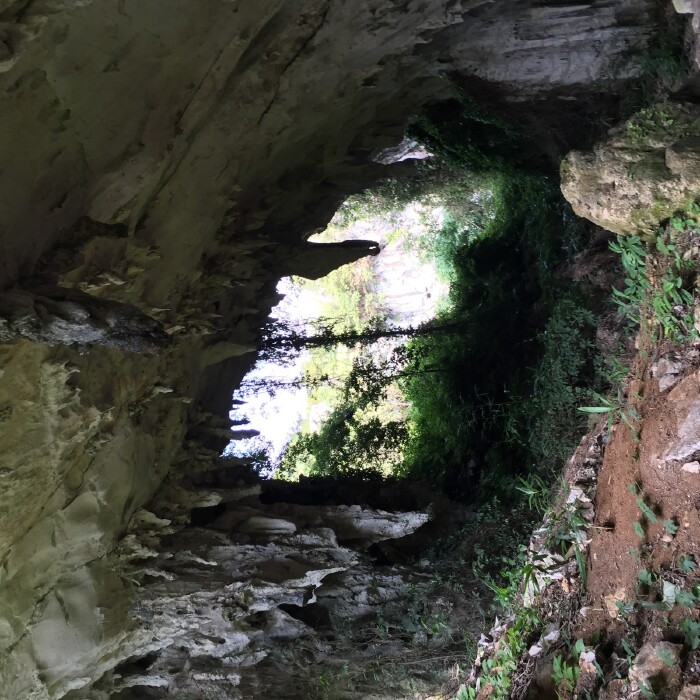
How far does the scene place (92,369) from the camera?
5.03 metres

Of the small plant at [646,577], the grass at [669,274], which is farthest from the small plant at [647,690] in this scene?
the grass at [669,274]

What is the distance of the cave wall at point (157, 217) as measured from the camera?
12.7ft

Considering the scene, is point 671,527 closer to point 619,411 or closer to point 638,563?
point 638,563

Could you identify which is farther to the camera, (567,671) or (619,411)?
(619,411)

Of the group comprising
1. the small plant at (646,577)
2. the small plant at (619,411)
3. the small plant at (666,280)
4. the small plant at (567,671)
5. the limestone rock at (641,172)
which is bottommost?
the small plant at (567,671)

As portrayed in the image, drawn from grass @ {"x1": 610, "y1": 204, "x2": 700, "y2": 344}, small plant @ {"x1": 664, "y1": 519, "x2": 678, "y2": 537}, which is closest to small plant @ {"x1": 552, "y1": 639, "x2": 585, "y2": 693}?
small plant @ {"x1": 664, "y1": 519, "x2": 678, "y2": 537}

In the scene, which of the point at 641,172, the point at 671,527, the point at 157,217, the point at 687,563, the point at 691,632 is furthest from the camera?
the point at 157,217

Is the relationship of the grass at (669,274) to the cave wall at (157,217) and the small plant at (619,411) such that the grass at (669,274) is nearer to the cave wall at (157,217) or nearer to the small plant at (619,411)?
the small plant at (619,411)

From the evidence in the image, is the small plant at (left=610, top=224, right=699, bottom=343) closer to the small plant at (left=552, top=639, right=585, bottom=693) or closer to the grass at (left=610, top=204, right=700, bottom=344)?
the grass at (left=610, top=204, right=700, bottom=344)

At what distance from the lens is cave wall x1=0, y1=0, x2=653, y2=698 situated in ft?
12.7

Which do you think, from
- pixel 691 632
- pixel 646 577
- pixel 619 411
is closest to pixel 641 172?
pixel 619 411

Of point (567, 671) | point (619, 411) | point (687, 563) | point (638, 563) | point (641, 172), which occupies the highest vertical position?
point (641, 172)

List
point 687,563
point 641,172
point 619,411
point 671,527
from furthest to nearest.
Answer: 1. point 619,411
2. point 641,172
3. point 671,527
4. point 687,563

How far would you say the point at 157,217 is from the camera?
5.48m
